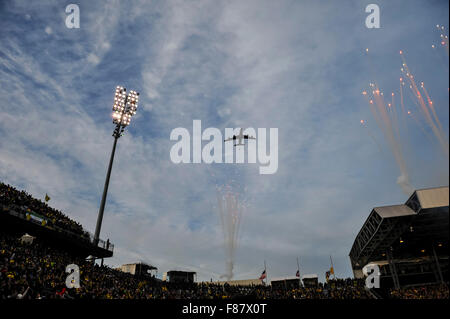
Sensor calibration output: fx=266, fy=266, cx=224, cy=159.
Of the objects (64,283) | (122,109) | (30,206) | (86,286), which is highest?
(122,109)

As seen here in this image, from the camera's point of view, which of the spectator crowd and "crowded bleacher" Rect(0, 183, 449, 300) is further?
"crowded bleacher" Rect(0, 183, 449, 300)

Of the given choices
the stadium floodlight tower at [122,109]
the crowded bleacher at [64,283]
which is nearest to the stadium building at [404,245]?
the crowded bleacher at [64,283]

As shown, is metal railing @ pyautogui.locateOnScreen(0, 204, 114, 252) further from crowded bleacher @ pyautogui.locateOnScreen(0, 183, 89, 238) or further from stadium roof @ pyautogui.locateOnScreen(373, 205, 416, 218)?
stadium roof @ pyautogui.locateOnScreen(373, 205, 416, 218)

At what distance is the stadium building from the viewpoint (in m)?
35.1

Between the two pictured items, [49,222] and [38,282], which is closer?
[38,282]

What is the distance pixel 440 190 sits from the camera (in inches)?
317

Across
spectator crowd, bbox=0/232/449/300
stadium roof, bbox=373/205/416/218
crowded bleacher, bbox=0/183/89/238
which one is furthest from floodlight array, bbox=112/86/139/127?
stadium roof, bbox=373/205/416/218

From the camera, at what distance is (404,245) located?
46031 mm

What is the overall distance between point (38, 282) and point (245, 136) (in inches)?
1457

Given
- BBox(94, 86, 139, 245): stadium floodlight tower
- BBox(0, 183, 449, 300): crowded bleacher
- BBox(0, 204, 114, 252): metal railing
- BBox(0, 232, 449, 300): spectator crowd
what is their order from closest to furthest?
BBox(0, 232, 449, 300): spectator crowd, BBox(0, 183, 449, 300): crowded bleacher, BBox(0, 204, 114, 252): metal railing, BBox(94, 86, 139, 245): stadium floodlight tower

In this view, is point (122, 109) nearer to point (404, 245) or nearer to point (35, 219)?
point (35, 219)

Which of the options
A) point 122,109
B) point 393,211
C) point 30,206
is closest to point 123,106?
point 122,109
